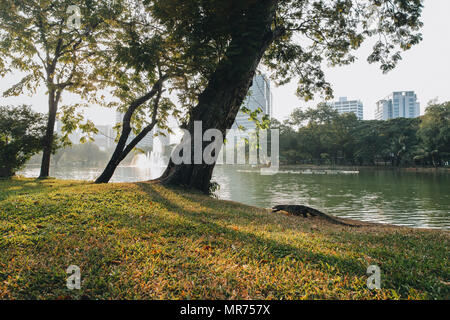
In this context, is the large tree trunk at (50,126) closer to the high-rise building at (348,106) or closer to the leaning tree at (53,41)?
the leaning tree at (53,41)

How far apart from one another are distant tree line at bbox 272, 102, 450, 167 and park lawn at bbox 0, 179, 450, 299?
53.8 m

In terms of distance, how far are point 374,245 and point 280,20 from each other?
34.0 feet

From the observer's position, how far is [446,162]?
55.4 metres

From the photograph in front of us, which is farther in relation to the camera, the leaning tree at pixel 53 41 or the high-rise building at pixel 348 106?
the high-rise building at pixel 348 106

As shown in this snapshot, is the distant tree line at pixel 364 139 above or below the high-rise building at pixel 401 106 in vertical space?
below

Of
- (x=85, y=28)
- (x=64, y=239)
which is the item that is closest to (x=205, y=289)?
(x=64, y=239)

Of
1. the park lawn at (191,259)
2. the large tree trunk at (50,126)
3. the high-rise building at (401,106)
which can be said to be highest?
the high-rise building at (401,106)

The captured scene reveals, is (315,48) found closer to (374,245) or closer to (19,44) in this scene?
(374,245)

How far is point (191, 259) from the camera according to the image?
2.98 m

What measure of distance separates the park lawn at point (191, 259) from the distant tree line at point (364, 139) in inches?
2118

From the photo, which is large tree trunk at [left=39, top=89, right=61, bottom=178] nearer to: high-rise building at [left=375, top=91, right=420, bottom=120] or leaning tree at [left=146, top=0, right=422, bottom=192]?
leaning tree at [left=146, top=0, right=422, bottom=192]

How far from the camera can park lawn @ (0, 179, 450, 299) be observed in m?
2.37

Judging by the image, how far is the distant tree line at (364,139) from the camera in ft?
153

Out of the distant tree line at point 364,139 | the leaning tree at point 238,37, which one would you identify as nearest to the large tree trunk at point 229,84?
the leaning tree at point 238,37
